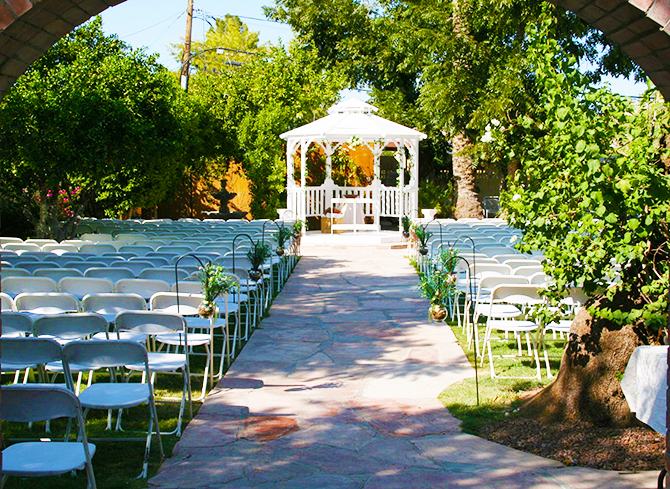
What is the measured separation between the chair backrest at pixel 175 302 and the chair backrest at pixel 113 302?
0.40 ft

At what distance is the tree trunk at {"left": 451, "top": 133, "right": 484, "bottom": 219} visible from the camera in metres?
23.4

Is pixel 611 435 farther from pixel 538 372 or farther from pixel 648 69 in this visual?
pixel 648 69

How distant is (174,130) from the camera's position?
14773mm

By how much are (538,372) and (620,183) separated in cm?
253

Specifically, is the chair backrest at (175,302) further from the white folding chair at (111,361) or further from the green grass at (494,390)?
the green grass at (494,390)

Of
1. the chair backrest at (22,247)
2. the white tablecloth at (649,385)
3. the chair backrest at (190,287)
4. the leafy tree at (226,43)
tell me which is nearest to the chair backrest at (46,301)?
the chair backrest at (190,287)

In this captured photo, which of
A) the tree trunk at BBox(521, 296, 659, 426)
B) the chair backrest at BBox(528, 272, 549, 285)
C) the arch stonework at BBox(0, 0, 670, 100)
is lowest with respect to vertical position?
the tree trunk at BBox(521, 296, 659, 426)

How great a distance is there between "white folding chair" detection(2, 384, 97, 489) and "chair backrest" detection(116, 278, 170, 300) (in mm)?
3003

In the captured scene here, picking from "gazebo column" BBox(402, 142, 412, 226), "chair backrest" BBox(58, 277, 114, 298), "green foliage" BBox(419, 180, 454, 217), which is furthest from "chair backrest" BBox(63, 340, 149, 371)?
"green foliage" BBox(419, 180, 454, 217)

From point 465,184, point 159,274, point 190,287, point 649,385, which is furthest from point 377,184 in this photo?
point 649,385

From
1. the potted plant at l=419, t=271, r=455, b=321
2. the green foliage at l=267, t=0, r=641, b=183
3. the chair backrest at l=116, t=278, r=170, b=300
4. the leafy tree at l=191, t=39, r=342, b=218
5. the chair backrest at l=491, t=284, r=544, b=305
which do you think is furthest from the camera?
the leafy tree at l=191, t=39, r=342, b=218

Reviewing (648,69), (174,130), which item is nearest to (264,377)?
(648,69)

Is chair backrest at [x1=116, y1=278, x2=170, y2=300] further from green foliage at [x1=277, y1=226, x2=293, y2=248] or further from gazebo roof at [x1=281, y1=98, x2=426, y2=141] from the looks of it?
gazebo roof at [x1=281, y1=98, x2=426, y2=141]

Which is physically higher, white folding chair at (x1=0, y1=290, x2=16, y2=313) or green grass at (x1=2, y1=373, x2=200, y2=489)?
white folding chair at (x1=0, y1=290, x2=16, y2=313)
